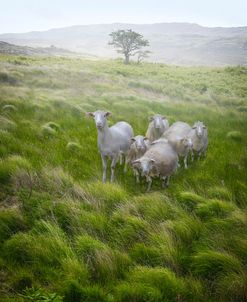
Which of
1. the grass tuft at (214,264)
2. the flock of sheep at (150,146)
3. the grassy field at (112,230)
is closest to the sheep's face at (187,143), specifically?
the flock of sheep at (150,146)

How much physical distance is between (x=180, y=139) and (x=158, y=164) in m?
2.31

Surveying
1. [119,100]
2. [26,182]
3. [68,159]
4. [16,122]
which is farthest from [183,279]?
[119,100]

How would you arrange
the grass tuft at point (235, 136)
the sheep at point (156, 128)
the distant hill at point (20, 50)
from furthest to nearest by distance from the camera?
the distant hill at point (20, 50), the grass tuft at point (235, 136), the sheep at point (156, 128)

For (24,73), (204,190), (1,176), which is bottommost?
(204,190)

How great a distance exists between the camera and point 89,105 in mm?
16141

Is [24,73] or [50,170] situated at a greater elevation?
[24,73]

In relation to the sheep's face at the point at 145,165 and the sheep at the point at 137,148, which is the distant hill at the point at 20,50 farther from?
the sheep's face at the point at 145,165

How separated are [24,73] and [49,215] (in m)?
21.3

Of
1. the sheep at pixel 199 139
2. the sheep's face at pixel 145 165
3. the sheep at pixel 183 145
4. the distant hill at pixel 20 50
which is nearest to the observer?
the sheep's face at pixel 145 165

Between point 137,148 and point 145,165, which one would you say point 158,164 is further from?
point 137,148

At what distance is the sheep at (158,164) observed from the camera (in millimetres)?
7317

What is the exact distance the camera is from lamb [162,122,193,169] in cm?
941

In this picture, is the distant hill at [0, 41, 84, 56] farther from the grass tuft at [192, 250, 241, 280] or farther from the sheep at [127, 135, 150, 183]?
the grass tuft at [192, 250, 241, 280]

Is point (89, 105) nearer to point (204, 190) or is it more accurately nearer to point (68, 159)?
point (68, 159)
